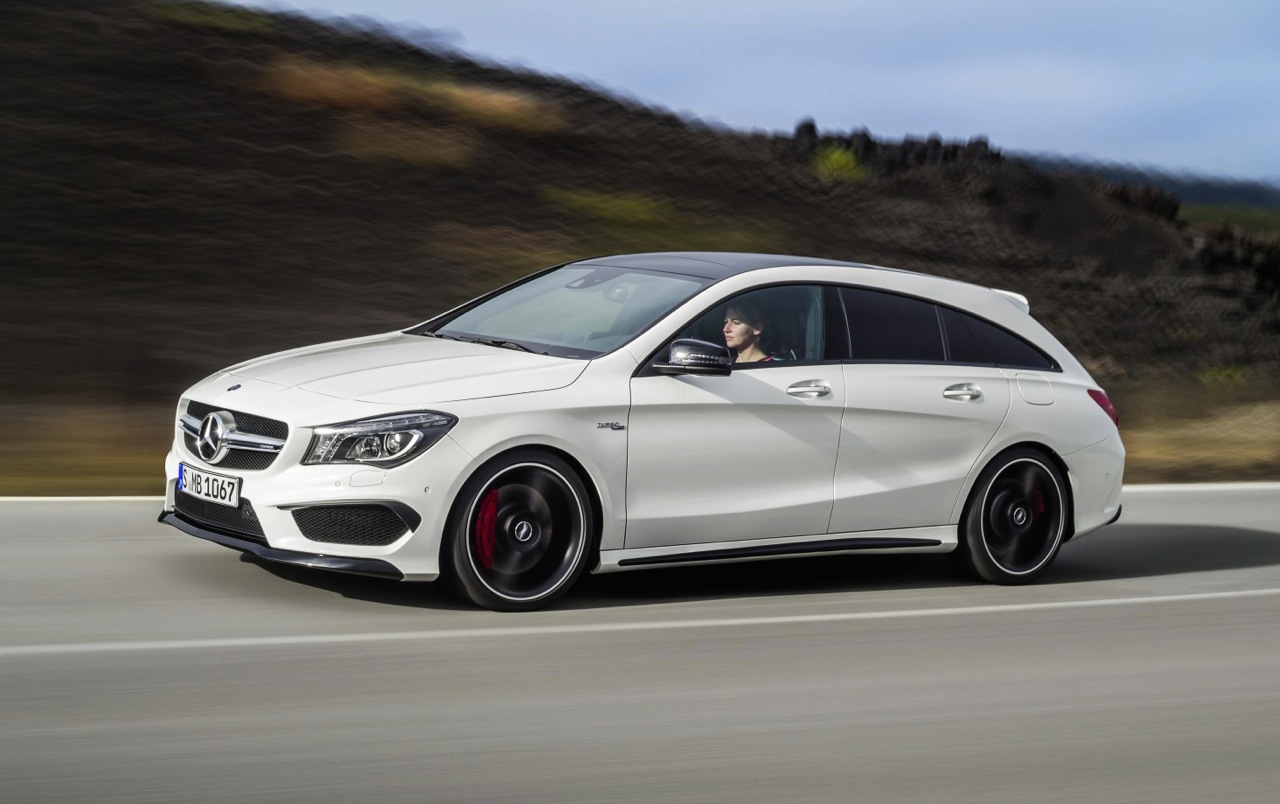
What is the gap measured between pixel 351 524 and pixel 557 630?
3.02ft

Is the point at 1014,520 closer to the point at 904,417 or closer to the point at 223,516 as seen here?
the point at 904,417

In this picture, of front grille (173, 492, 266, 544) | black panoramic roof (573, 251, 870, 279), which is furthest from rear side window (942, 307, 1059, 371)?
front grille (173, 492, 266, 544)

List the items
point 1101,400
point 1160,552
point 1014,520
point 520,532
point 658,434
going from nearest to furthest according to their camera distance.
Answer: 1. point 520,532
2. point 658,434
3. point 1014,520
4. point 1101,400
5. point 1160,552

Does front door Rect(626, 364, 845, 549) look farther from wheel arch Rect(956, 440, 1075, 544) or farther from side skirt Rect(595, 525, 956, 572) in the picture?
wheel arch Rect(956, 440, 1075, 544)

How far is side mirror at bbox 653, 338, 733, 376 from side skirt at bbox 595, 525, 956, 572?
77 cm

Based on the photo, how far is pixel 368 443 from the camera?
6.50 metres

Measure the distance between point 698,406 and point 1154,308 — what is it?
2478cm

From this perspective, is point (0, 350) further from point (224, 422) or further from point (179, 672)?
point (179, 672)

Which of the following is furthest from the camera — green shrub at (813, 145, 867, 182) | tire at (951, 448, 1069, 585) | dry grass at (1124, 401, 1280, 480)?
green shrub at (813, 145, 867, 182)

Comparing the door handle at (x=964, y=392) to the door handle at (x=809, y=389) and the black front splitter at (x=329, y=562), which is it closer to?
the door handle at (x=809, y=389)

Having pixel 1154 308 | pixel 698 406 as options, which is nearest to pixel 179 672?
pixel 698 406

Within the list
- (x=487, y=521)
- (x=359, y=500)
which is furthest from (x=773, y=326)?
(x=359, y=500)

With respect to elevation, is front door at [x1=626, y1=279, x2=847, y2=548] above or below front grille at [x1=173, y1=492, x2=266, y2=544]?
above

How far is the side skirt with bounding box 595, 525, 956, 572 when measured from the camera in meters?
7.08
